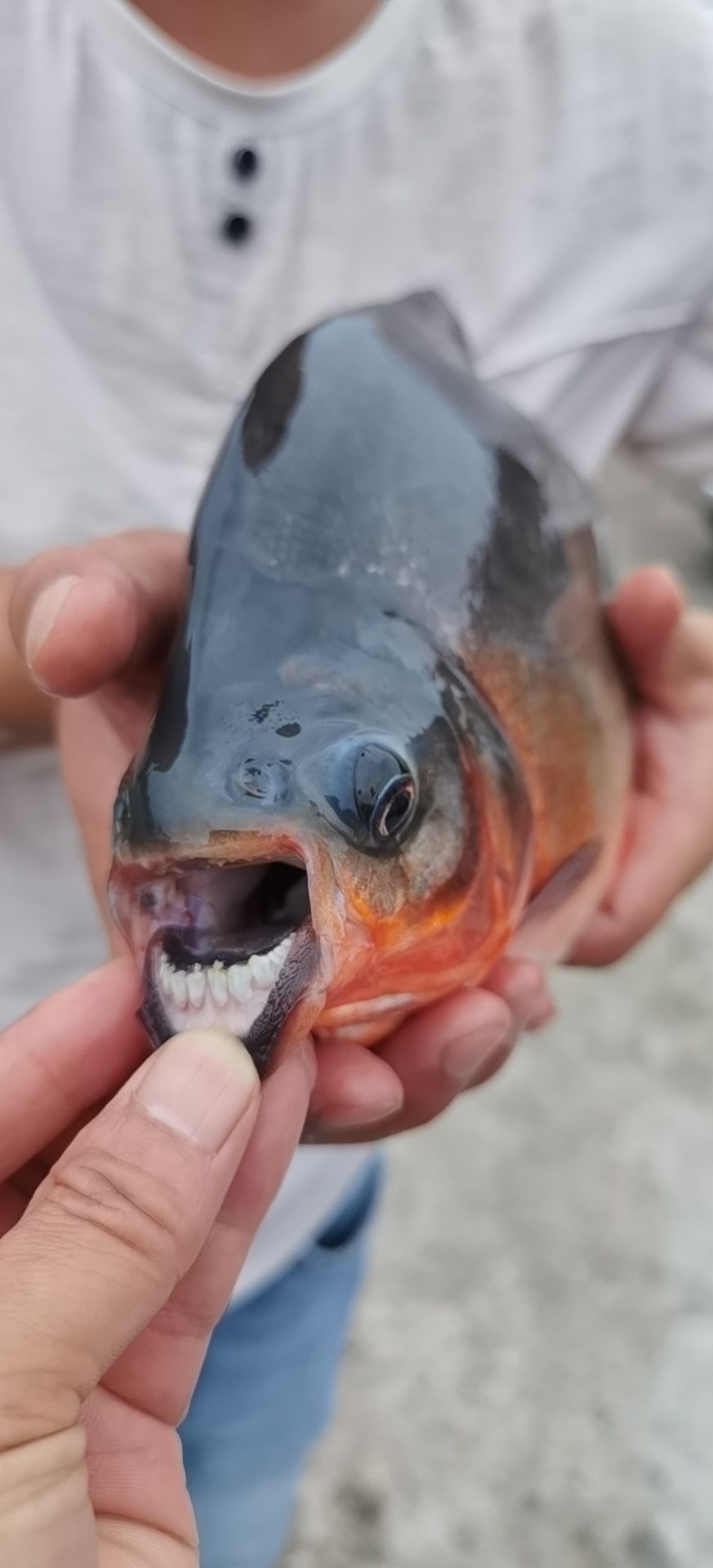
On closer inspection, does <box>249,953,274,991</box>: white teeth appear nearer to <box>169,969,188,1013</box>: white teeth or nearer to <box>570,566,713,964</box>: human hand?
<box>169,969,188,1013</box>: white teeth

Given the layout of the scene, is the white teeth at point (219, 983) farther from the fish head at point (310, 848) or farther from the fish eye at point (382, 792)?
the fish eye at point (382, 792)

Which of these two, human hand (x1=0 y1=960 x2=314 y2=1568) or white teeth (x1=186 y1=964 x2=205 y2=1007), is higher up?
A: white teeth (x1=186 y1=964 x2=205 y2=1007)

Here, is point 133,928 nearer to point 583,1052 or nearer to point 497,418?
point 497,418

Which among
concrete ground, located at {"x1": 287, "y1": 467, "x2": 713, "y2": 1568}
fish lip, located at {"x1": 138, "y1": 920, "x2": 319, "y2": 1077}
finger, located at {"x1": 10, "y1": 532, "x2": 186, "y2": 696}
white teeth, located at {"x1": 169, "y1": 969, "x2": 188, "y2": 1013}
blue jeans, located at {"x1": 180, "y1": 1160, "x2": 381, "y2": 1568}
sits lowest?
→ concrete ground, located at {"x1": 287, "y1": 467, "x2": 713, "y2": 1568}

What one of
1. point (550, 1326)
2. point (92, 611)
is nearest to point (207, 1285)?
point (92, 611)

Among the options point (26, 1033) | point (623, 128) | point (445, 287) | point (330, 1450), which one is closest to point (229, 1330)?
point (330, 1450)

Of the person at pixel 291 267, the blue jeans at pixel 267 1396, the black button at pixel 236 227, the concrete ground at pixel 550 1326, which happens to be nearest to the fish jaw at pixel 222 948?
the person at pixel 291 267

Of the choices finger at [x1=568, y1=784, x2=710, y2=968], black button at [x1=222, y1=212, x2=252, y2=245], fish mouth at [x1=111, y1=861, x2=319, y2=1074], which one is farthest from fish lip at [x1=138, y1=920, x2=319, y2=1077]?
black button at [x1=222, y1=212, x2=252, y2=245]
